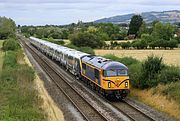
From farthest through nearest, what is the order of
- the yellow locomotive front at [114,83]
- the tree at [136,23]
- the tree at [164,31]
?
the tree at [136,23], the tree at [164,31], the yellow locomotive front at [114,83]

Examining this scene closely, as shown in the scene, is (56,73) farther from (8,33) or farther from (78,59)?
(8,33)

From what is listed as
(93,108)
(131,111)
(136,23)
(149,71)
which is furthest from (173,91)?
(136,23)

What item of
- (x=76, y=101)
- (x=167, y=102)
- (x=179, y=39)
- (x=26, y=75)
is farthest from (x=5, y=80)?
→ (x=179, y=39)

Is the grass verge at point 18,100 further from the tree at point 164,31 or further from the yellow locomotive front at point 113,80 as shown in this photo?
the tree at point 164,31

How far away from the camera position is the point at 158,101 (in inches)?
969

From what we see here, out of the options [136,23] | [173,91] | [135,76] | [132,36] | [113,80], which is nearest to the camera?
[173,91]

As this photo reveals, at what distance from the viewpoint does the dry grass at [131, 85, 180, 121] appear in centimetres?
2218

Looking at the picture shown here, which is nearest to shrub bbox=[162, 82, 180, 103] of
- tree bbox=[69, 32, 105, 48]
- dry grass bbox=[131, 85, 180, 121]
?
dry grass bbox=[131, 85, 180, 121]

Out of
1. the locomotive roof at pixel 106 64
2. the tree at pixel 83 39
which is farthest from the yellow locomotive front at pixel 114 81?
the tree at pixel 83 39

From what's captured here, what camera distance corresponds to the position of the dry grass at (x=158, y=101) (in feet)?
72.8

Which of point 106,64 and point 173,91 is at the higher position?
point 106,64

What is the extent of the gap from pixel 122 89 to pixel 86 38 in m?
62.5

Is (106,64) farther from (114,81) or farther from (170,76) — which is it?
(170,76)

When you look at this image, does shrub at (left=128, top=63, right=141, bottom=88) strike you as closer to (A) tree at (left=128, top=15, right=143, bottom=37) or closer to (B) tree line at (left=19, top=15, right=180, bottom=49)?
(B) tree line at (left=19, top=15, right=180, bottom=49)
